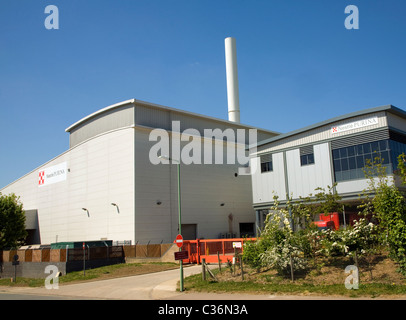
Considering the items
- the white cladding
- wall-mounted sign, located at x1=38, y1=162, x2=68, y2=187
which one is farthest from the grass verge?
wall-mounted sign, located at x1=38, y1=162, x2=68, y2=187

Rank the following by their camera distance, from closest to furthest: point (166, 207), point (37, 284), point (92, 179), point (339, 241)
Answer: point (339, 241), point (37, 284), point (166, 207), point (92, 179)

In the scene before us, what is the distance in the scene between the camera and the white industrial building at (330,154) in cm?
2902

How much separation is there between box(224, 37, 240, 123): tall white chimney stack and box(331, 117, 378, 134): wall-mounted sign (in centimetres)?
2585

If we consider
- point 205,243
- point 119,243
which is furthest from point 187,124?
point 205,243

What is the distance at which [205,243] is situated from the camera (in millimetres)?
29266

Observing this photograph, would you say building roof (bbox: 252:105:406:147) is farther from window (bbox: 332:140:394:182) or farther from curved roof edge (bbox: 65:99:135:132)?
curved roof edge (bbox: 65:99:135:132)

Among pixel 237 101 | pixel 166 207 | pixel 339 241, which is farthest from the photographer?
pixel 237 101

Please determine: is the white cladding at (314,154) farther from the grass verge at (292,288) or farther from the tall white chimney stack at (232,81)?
the tall white chimney stack at (232,81)

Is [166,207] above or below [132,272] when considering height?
above

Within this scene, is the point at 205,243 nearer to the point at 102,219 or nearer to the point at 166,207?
the point at 166,207

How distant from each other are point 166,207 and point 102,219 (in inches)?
292
